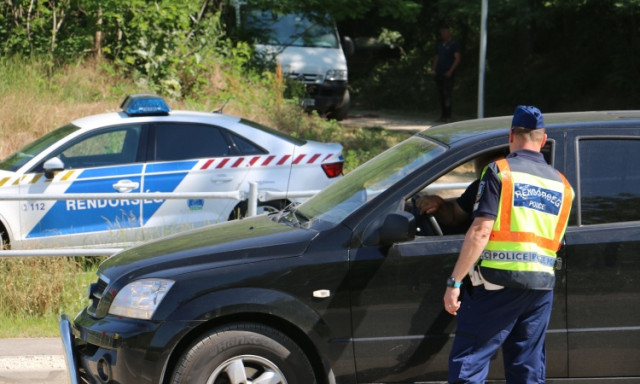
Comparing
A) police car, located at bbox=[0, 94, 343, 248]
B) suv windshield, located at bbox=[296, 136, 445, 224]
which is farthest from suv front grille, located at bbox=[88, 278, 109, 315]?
police car, located at bbox=[0, 94, 343, 248]

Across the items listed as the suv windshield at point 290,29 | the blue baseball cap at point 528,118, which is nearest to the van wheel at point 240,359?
the blue baseball cap at point 528,118

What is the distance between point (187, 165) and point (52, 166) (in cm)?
126

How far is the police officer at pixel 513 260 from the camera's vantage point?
4.32 meters

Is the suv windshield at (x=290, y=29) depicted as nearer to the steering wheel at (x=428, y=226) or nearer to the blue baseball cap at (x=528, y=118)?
the steering wheel at (x=428, y=226)

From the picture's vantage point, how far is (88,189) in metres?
8.95

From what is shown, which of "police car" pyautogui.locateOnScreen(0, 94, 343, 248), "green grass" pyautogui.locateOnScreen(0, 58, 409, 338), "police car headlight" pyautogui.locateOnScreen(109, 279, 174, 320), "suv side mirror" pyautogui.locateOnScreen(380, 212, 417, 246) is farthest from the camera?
"green grass" pyautogui.locateOnScreen(0, 58, 409, 338)

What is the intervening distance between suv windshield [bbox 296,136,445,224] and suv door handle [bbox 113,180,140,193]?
3729 millimetres

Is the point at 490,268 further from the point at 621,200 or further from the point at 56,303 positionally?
the point at 56,303

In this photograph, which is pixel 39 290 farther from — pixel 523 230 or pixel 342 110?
pixel 342 110

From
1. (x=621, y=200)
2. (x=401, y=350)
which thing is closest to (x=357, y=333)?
(x=401, y=350)

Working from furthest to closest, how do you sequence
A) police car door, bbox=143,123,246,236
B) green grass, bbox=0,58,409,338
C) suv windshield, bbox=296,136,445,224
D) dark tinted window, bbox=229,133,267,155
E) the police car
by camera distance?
Result: green grass, bbox=0,58,409,338
dark tinted window, bbox=229,133,267,155
police car door, bbox=143,123,246,236
the police car
suv windshield, bbox=296,136,445,224

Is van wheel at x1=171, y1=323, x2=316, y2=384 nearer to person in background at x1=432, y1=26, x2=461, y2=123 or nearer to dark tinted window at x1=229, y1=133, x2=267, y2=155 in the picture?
dark tinted window at x1=229, y1=133, x2=267, y2=155

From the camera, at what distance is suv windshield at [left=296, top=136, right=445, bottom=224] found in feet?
16.6

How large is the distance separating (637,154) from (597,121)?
0.27 metres
